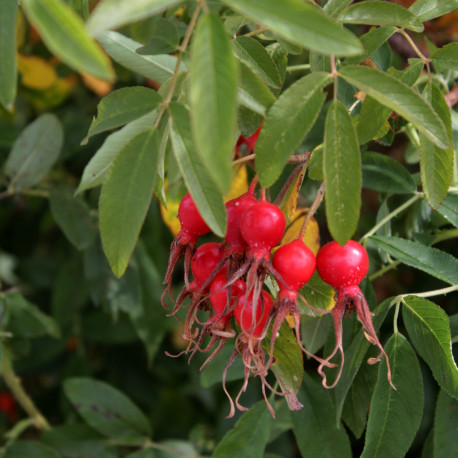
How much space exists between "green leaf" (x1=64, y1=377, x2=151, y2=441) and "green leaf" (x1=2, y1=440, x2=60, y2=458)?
0.08 metres

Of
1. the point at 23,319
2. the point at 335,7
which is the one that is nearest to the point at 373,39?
the point at 335,7

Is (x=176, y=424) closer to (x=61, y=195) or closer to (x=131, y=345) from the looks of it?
(x=131, y=345)

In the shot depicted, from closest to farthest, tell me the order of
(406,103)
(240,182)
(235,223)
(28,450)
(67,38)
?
1. (67,38)
2. (406,103)
3. (235,223)
4. (240,182)
5. (28,450)

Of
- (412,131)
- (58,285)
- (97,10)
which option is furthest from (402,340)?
(58,285)

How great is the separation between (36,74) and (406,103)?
1174 mm

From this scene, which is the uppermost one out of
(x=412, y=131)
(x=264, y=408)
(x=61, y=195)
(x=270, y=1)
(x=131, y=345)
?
(x=270, y=1)

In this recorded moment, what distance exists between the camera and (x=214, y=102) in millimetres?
381

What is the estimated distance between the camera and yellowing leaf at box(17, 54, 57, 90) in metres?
1.46

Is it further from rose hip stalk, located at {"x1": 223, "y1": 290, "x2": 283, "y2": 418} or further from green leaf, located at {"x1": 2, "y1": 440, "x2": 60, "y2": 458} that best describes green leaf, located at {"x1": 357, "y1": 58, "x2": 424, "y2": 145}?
green leaf, located at {"x1": 2, "y1": 440, "x2": 60, "y2": 458}

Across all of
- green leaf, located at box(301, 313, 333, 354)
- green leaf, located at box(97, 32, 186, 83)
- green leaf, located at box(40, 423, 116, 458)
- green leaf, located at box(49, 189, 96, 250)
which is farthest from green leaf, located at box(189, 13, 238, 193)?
green leaf, located at box(40, 423, 116, 458)

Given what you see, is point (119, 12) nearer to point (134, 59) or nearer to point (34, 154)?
point (134, 59)

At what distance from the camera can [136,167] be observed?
1.72ft

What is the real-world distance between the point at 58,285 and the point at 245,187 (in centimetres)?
59

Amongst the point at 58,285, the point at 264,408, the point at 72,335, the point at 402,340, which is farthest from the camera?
the point at 72,335
